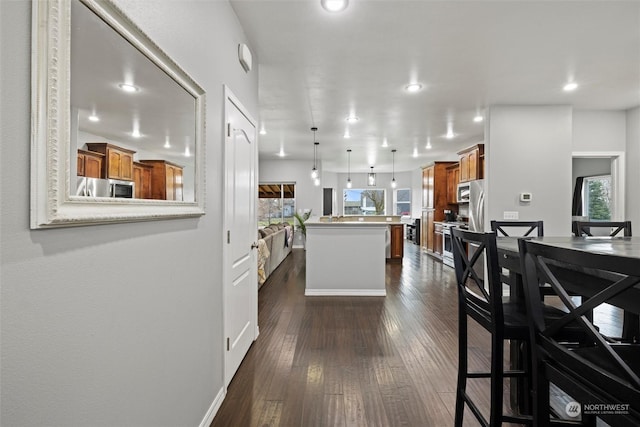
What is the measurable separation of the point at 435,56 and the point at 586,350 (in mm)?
2835

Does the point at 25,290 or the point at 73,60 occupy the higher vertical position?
the point at 73,60

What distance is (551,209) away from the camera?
15.3 feet

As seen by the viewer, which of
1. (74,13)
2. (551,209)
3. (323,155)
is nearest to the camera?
(74,13)

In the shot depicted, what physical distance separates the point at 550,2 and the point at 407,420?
2.94 meters

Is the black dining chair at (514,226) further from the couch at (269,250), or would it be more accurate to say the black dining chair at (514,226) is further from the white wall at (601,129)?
the couch at (269,250)

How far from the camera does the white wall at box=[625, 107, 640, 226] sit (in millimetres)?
4668

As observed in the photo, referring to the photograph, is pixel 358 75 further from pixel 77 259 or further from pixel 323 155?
pixel 323 155

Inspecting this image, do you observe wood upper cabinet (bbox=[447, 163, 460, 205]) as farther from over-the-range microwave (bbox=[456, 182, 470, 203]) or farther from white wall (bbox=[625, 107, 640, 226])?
white wall (bbox=[625, 107, 640, 226])

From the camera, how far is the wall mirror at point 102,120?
0.77 metres

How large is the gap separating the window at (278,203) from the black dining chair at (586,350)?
339 inches

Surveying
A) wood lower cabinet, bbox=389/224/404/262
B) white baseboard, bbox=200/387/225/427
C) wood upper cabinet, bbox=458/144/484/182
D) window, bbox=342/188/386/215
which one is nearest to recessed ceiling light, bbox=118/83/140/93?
white baseboard, bbox=200/387/225/427

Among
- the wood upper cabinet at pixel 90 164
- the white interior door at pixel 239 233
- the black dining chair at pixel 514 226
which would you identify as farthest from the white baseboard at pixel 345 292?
the wood upper cabinet at pixel 90 164

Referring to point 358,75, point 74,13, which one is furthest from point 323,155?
point 74,13

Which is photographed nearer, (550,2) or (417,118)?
(550,2)
